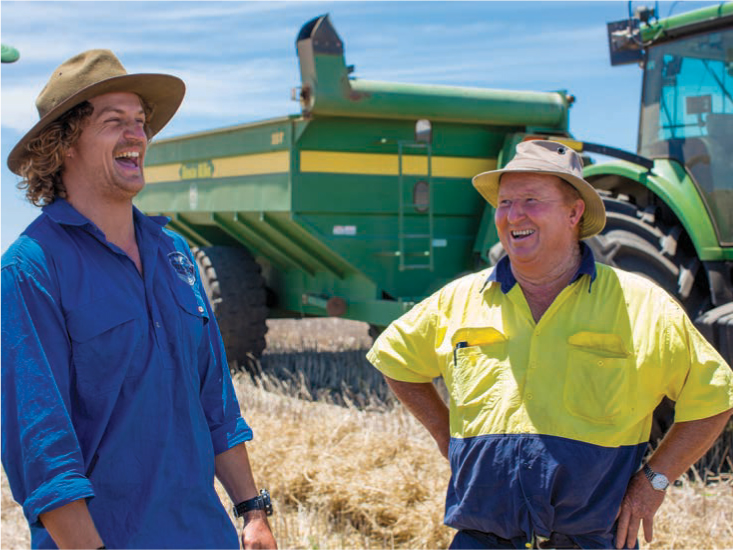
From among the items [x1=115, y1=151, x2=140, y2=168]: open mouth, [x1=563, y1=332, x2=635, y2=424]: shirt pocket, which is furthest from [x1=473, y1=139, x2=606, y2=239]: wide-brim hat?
[x1=115, y1=151, x2=140, y2=168]: open mouth

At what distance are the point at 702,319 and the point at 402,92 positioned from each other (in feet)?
11.4

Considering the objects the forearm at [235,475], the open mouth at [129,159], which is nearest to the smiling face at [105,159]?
the open mouth at [129,159]

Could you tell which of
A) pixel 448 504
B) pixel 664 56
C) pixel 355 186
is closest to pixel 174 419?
pixel 448 504

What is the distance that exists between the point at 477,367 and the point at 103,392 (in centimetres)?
104

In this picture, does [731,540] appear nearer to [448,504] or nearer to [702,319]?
[702,319]

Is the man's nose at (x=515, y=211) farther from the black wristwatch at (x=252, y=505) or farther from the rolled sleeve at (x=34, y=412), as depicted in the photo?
the rolled sleeve at (x=34, y=412)

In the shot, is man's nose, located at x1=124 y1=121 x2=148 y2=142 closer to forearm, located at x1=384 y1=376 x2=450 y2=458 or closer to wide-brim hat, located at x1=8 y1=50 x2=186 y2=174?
wide-brim hat, located at x1=8 y1=50 x2=186 y2=174

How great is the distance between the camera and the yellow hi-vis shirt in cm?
243

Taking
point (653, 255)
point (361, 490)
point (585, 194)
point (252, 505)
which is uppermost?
point (585, 194)

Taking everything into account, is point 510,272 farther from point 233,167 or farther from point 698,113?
point 233,167

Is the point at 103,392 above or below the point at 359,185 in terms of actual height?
below

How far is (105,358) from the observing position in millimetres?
2012

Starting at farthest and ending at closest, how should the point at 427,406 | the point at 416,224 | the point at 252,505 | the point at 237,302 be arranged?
the point at 237,302, the point at 416,224, the point at 427,406, the point at 252,505

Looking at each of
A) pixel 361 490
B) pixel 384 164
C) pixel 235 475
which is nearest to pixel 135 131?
pixel 235 475
